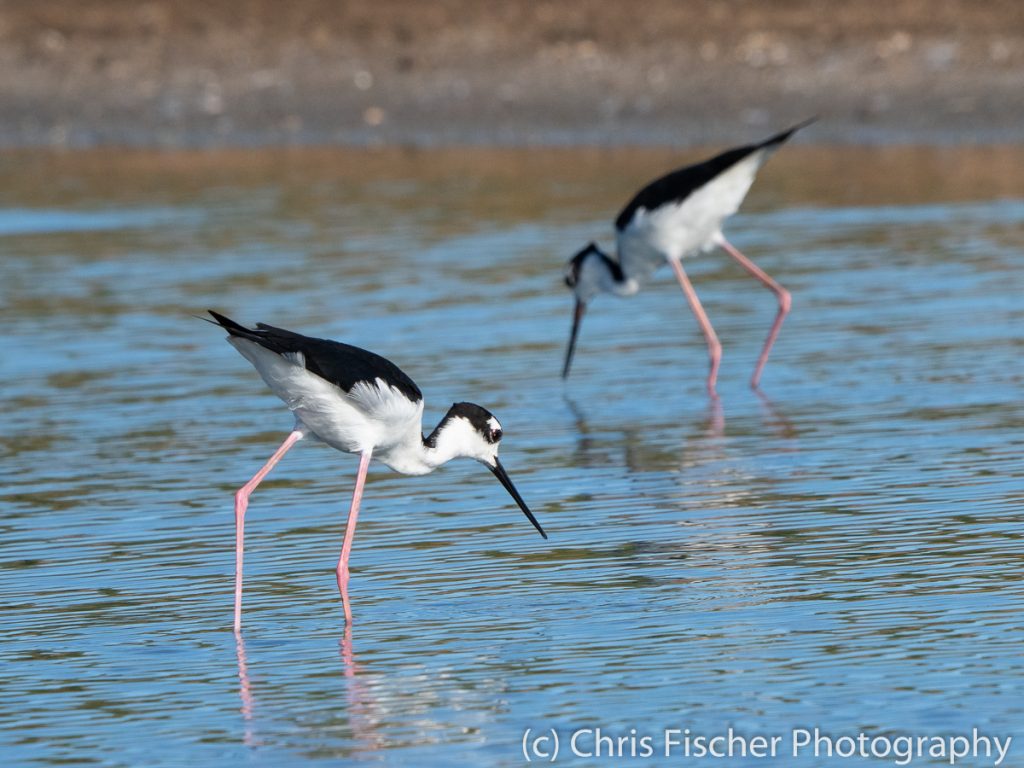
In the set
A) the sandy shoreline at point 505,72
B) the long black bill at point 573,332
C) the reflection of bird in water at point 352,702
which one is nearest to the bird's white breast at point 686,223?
the long black bill at point 573,332

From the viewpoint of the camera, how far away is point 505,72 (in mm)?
22484

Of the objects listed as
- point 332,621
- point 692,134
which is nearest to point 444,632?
point 332,621

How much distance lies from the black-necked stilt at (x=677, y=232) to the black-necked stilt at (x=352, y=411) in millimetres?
3586

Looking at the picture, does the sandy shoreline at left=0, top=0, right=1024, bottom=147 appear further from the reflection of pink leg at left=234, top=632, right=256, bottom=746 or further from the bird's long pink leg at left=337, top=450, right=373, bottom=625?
the reflection of pink leg at left=234, top=632, right=256, bottom=746

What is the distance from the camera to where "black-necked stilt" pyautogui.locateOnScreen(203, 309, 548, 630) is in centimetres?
601

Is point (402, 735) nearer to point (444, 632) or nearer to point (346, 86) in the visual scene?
point (444, 632)

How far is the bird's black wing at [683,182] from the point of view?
10.5m

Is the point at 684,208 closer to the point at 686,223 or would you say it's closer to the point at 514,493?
the point at 686,223

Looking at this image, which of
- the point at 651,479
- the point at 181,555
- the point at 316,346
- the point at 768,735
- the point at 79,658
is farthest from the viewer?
the point at 651,479

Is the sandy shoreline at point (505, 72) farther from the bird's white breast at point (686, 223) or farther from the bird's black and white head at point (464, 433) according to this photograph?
the bird's black and white head at point (464, 433)

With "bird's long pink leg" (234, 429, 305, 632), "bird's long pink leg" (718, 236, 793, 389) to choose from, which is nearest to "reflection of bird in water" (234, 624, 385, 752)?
"bird's long pink leg" (234, 429, 305, 632)

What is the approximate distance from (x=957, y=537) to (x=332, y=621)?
2.09 m

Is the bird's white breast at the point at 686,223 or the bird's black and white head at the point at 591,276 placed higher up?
the bird's white breast at the point at 686,223

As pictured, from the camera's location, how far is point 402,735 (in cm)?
485
